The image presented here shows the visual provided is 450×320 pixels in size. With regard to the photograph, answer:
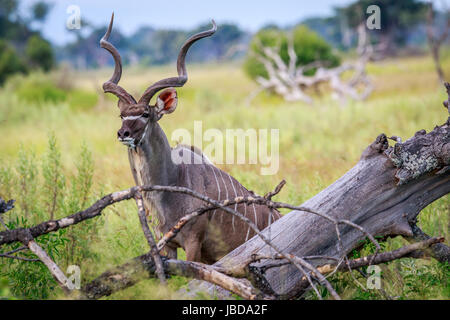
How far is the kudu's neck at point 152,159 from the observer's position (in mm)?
3607

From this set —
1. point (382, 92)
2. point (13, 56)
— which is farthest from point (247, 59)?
point (13, 56)

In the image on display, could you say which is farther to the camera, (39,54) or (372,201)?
(39,54)

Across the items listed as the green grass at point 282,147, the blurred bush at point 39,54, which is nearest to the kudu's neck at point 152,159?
the green grass at point 282,147

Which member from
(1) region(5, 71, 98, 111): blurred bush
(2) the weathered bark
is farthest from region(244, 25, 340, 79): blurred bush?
(2) the weathered bark

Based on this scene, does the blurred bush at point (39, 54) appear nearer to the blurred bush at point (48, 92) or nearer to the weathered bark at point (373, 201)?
the blurred bush at point (48, 92)

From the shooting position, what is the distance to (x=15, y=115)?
14812mm

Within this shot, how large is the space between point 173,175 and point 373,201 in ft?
4.53

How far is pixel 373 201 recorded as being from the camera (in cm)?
318

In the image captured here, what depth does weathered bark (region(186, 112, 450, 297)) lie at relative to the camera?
3.12 meters

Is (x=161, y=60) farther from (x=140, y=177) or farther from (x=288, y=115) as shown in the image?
(x=140, y=177)

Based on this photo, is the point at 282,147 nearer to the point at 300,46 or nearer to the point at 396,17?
the point at 300,46

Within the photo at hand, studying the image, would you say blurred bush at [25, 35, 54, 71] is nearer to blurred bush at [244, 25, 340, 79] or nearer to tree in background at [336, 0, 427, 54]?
blurred bush at [244, 25, 340, 79]

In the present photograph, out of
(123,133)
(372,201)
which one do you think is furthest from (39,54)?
(372,201)

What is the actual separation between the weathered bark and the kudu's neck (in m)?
0.82
